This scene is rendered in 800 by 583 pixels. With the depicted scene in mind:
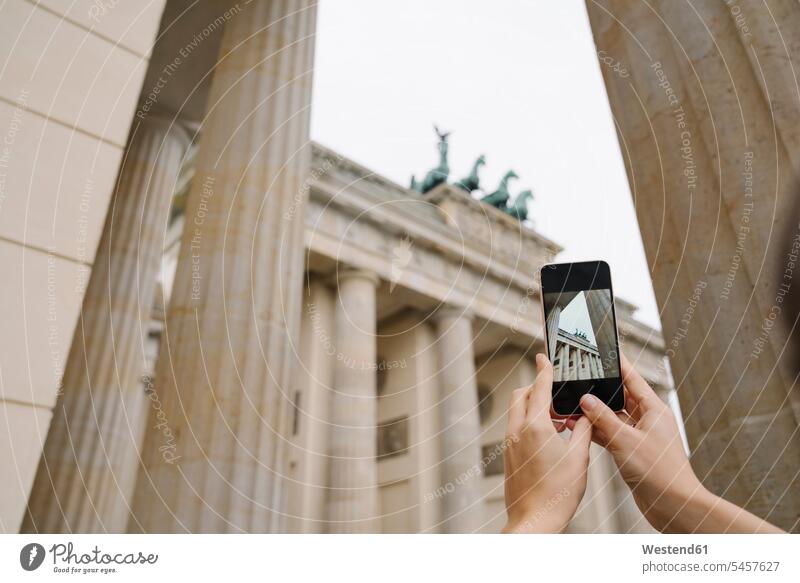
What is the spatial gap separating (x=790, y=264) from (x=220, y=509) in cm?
613

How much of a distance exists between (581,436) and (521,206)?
3969cm

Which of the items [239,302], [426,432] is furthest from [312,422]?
[239,302]

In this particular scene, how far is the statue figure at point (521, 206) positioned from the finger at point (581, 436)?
3655 cm

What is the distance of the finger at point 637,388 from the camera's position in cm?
205

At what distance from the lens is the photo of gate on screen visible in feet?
7.06

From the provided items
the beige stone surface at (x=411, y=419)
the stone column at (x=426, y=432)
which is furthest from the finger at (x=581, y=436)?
the stone column at (x=426, y=432)

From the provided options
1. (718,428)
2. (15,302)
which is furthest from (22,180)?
(718,428)

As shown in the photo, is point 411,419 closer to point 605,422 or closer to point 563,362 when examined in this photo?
point 563,362

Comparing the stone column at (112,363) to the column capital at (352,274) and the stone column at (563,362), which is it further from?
the column capital at (352,274)

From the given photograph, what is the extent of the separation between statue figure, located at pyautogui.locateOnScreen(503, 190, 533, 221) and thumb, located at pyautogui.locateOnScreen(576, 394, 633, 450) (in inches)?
1437

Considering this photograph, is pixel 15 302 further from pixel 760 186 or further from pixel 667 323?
pixel 760 186

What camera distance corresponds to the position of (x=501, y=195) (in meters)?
39.4

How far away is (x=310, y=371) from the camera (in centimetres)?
2792
